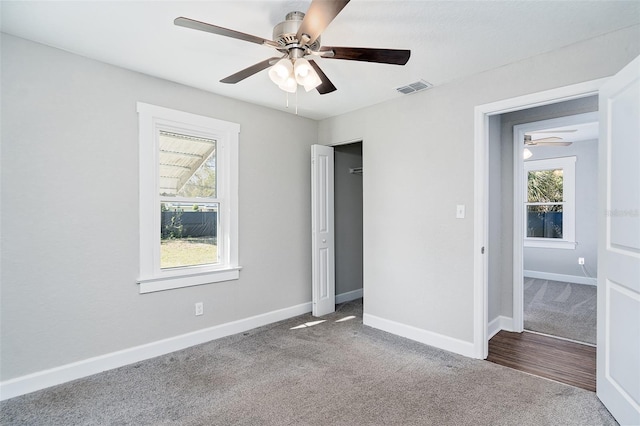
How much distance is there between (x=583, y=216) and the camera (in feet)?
18.8

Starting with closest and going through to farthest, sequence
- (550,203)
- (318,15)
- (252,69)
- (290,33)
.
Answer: (318,15) → (290,33) → (252,69) → (550,203)

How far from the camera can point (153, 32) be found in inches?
88.7

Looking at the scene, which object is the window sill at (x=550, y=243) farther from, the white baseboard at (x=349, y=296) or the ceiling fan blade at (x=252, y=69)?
the ceiling fan blade at (x=252, y=69)

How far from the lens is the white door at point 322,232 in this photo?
413 cm

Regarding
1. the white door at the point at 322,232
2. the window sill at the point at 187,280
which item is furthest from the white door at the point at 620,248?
the window sill at the point at 187,280

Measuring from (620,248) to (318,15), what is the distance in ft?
7.30

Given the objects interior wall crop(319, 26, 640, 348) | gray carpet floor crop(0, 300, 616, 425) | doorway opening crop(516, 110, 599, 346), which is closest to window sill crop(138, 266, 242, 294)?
gray carpet floor crop(0, 300, 616, 425)

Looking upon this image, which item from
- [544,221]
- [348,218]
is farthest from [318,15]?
[544,221]

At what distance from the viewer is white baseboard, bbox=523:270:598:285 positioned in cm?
553

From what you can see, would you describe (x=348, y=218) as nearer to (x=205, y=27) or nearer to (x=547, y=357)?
(x=547, y=357)

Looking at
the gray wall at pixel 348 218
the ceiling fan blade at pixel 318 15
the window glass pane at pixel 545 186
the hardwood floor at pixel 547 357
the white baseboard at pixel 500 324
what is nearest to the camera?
the ceiling fan blade at pixel 318 15

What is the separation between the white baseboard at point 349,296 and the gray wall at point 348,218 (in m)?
0.04

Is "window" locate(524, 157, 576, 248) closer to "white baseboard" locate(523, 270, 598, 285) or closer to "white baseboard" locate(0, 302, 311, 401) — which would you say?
"white baseboard" locate(523, 270, 598, 285)

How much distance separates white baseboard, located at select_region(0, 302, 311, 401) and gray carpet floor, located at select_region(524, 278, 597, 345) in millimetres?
3083
